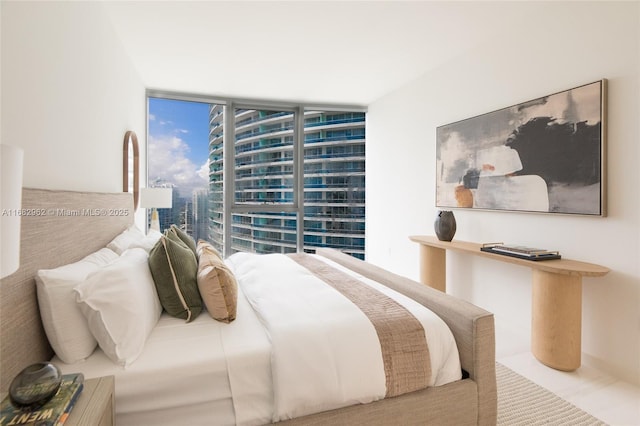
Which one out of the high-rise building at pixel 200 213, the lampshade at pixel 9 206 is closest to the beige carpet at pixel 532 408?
the lampshade at pixel 9 206

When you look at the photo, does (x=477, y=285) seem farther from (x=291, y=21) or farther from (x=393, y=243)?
(x=291, y=21)

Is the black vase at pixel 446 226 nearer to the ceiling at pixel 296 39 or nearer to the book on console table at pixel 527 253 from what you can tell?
the book on console table at pixel 527 253

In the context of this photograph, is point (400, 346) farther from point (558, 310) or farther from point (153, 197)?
point (153, 197)

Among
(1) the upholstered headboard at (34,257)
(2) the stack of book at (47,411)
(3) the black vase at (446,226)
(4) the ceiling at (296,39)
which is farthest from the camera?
(3) the black vase at (446,226)

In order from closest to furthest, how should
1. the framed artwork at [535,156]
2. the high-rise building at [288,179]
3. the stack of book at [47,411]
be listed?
the stack of book at [47,411] < the framed artwork at [535,156] < the high-rise building at [288,179]

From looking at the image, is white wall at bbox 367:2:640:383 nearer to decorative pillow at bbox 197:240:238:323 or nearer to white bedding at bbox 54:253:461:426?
white bedding at bbox 54:253:461:426

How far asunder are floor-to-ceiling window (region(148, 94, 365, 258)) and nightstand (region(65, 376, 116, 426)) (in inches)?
145

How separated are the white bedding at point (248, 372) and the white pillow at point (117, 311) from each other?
5cm

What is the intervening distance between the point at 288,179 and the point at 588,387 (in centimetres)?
407

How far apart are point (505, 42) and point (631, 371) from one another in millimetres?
2664

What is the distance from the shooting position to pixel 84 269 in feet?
4.52

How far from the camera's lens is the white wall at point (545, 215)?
2018mm

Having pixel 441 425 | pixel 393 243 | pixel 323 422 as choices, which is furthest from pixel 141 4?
pixel 393 243

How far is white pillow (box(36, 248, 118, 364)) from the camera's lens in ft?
3.83
